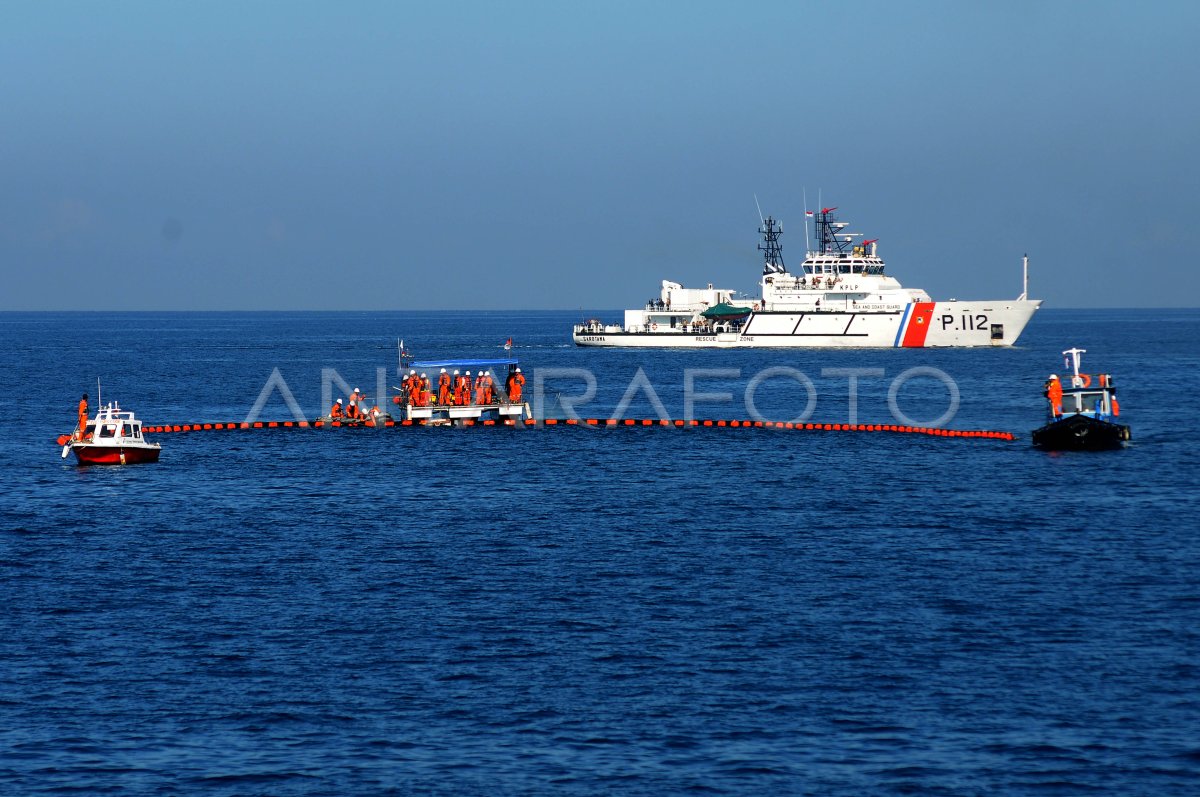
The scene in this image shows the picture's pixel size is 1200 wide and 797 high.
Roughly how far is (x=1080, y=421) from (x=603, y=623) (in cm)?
3626

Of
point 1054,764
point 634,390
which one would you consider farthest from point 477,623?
point 634,390

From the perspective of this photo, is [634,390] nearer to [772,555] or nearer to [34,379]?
[34,379]

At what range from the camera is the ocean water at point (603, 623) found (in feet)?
71.5

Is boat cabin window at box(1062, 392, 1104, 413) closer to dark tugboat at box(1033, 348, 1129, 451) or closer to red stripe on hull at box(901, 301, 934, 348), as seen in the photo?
dark tugboat at box(1033, 348, 1129, 451)

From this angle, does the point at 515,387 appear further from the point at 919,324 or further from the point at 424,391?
the point at 919,324

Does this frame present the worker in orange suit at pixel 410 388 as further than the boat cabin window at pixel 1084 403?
Yes

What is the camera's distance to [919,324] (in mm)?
140125

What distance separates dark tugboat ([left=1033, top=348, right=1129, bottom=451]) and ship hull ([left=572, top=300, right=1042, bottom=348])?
7822 cm

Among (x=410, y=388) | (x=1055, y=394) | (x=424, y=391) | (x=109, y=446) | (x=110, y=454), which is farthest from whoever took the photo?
(x=410, y=388)

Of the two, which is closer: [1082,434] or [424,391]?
[1082,434]

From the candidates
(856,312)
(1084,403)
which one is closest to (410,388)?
(1084,403)

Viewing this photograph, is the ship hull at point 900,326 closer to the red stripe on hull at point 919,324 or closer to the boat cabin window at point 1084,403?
the red stripe on hull at point 919,324

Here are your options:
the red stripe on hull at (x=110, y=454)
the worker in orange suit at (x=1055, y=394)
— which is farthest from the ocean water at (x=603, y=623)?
the worker in orange suit at (x=1055, y=394)

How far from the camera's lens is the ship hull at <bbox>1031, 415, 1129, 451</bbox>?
59281 millimetres
